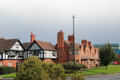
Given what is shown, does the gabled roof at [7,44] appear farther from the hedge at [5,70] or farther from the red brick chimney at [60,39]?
the red brick chimney at [60,39]

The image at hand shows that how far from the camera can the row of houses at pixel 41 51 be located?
171ft

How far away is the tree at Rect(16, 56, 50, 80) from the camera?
48.1 feet

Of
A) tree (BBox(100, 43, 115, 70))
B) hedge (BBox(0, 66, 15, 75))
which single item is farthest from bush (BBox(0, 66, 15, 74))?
tree (BBox(100, 43, 115, 70))

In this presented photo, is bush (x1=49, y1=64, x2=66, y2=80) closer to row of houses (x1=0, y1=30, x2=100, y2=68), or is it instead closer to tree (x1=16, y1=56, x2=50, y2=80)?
tree (x1=16, y1=56, x2=50, y2=80)

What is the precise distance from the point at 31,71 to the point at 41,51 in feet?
132

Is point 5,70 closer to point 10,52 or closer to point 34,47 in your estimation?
point 10,52

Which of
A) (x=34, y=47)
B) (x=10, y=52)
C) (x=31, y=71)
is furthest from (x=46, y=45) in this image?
(x=31, y=71)

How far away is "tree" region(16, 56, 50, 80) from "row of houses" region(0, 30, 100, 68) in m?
37.0

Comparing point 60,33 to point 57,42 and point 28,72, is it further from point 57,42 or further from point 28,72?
point 28,72

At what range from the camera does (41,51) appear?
54.8 metres

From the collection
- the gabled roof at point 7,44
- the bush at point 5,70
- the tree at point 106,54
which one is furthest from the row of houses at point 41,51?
the tree at point 106,54

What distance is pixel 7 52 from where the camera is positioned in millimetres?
51781

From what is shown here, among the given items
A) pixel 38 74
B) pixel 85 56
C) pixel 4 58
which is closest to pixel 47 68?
pixel 38 74

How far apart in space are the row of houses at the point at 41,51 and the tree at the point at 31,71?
122 ft
